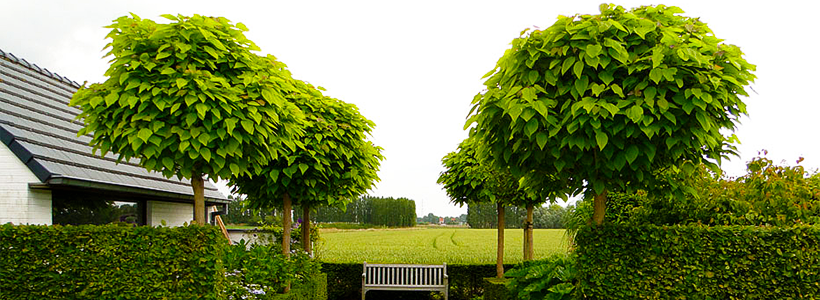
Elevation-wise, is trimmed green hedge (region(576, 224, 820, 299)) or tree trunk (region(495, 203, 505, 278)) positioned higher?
trimmed green hedge (region(576, 224, 820, 299))

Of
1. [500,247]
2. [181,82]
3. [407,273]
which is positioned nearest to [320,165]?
[181,82]

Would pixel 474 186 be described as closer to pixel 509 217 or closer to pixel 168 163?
pixel 168 163

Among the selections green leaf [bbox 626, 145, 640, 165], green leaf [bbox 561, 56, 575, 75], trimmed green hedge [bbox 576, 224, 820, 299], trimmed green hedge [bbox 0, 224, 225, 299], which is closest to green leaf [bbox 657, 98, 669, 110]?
green leaf [bbox 626, 145, 640, 165]

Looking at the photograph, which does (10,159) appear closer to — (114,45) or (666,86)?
(114,45)

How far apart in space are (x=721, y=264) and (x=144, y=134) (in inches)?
205

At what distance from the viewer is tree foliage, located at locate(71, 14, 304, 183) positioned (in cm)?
512

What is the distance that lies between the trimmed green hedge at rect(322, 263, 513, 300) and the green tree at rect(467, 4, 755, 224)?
27.0ft

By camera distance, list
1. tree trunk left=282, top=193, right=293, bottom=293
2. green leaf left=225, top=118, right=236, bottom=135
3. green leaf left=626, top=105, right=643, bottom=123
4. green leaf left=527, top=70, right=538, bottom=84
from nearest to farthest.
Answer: green leaf left=626, top=105, right=643, bottom=123, green leaf left=527, top=70, right=538, bottom=84, green leaf left=225, top=118, right=236, bottom=135, tree trunk left=282, top=193, right=293, bottom=293

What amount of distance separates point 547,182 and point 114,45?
14.9 ft

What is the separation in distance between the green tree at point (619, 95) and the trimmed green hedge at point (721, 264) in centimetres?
60

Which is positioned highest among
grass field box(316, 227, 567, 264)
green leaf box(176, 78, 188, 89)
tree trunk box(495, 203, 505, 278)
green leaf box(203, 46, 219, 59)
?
green leaf box(203, 46, 219, 59)

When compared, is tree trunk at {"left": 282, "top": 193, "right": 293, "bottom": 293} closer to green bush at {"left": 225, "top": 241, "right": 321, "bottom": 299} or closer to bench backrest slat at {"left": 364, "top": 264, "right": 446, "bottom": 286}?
green bush at {"left": 225, "top": 241, "right": 321, "bottom": 299}

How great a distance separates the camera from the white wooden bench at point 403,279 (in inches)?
499

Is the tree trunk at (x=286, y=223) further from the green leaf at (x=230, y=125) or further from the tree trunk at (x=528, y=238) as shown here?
the tree trunk at (x=528, y=238)
